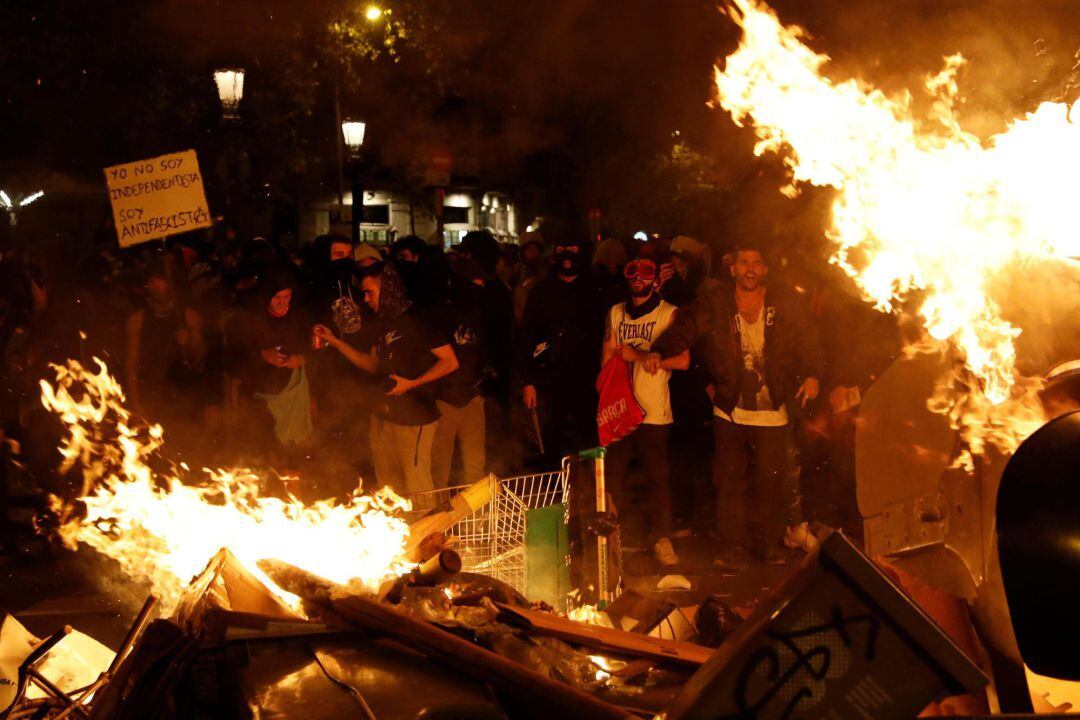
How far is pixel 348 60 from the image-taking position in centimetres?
1728

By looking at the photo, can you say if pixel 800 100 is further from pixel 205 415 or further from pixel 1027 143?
pixel 205 415

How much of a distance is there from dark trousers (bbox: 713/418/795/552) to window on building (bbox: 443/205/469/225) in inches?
1529

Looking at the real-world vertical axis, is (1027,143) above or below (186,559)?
above

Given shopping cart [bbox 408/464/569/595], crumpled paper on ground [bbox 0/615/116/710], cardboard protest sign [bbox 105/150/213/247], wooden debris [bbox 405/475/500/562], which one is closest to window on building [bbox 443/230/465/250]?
cardboard protest sign [bbox 105/150/213/247]

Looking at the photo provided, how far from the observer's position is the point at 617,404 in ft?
28.6

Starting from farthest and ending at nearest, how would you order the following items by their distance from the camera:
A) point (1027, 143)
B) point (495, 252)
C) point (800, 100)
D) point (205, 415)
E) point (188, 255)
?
point (495, 252), point (188, 255), point (205, 415), point (800, 100), point (1027, 143)

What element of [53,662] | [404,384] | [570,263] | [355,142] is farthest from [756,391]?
[355,142]

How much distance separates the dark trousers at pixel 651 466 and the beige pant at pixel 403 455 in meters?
1.52

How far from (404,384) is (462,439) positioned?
898mm

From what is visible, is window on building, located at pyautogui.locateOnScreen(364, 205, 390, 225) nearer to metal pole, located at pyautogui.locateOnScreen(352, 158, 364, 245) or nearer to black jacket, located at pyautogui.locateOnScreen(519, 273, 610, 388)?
metal pole, located at pyautogui.locateOnScreen(352, 158, 364, 245)

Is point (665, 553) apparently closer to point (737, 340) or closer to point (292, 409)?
point (737, 340)

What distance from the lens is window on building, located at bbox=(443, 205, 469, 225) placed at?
47.1 meters

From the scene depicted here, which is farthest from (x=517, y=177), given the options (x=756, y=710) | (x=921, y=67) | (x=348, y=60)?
(x=756, y=710)

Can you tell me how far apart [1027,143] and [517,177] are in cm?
1882
